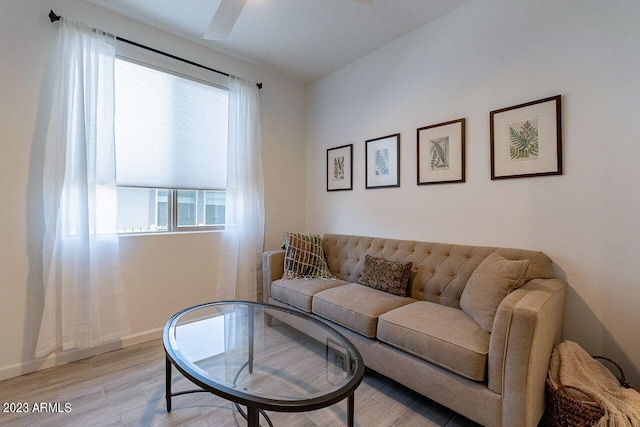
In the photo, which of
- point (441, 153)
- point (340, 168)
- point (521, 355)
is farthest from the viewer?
point (340, 168)

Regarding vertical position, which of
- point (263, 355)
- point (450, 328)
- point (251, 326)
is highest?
point (450, 328)

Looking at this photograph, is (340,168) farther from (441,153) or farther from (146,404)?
(146,404)

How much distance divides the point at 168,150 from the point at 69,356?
5.78 feet

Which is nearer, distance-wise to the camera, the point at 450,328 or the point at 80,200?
the point at 450,328

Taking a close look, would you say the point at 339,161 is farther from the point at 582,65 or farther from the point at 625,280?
the point at 625,280

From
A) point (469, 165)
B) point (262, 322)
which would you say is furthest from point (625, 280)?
point (262, 322)

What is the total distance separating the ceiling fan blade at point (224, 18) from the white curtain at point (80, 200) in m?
1.17

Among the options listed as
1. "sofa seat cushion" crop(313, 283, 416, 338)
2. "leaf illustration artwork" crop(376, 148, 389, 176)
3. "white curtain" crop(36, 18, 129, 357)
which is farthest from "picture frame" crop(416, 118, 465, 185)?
"white curtain" crop(36, 18, 129, 357)

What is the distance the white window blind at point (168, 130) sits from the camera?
2371 mm

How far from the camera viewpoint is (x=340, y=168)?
3229 mm

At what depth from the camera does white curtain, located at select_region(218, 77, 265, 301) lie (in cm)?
293

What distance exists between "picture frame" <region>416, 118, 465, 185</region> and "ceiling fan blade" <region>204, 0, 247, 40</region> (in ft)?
5.47

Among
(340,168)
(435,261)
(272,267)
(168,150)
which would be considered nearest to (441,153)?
(435,261)

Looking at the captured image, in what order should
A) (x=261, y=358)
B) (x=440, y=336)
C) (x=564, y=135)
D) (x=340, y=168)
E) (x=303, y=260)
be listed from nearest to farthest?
(x=440, y=336)
(x=261, y=358)
(x=564, y=135)
(x=303, y=260)
(x=340, y=168)
